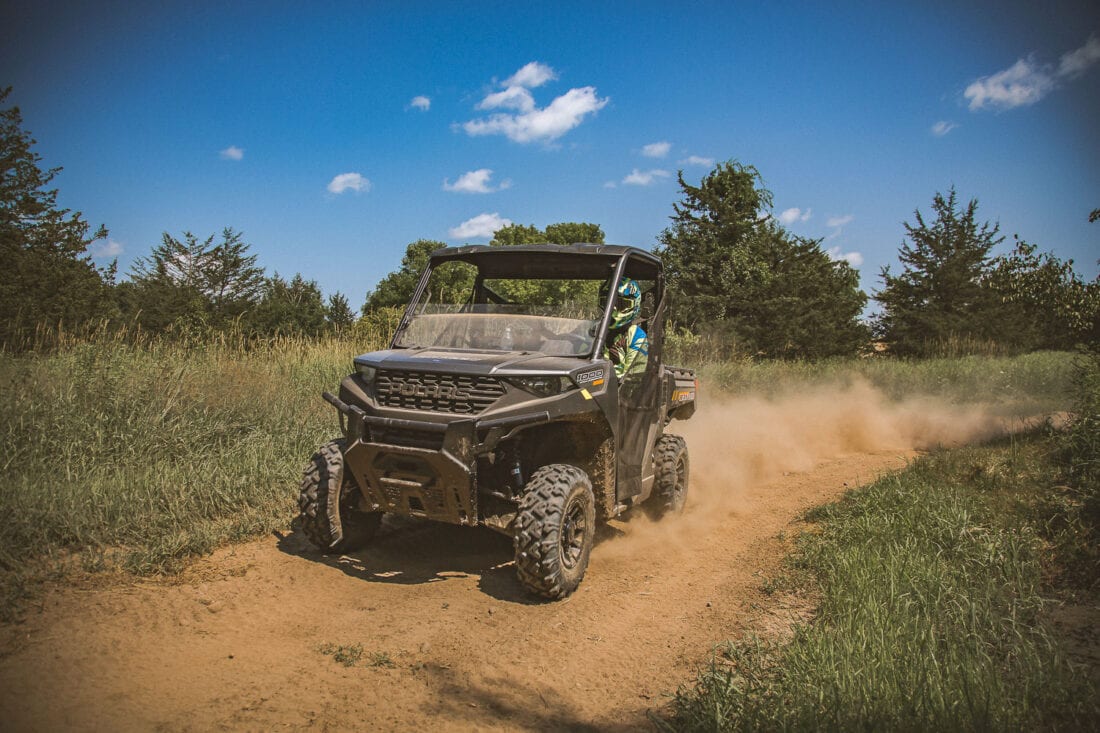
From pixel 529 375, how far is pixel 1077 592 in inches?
152

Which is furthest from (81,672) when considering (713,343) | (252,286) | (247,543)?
(252,286)

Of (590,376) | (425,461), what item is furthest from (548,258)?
(425,461)

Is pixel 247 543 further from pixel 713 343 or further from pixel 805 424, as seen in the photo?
pixel 713 343

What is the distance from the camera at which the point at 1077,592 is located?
15.3 ft

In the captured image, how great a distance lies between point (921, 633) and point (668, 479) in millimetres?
3371

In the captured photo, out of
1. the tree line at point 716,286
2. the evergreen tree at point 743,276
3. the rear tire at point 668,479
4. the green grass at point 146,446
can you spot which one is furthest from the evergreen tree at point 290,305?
the rear tire at point 668,479

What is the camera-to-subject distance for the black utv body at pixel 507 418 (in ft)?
15.3

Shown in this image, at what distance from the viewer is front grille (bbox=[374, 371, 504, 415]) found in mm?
4684

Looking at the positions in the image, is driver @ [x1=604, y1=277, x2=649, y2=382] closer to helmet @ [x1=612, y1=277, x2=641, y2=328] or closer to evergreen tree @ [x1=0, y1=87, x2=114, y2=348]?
helmet @ [x1=612, y1=277, x2=641, y2=328]

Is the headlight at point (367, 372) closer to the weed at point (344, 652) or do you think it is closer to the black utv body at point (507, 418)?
the black utv body at point (507, 418)

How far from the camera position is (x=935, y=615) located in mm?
4066

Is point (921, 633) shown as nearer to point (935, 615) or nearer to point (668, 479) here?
point (935, 615)

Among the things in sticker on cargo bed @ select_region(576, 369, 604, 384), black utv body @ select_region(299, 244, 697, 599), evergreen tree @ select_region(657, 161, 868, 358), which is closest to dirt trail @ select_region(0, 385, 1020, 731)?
black utv body @ select_region(299, 244, 697, 599)

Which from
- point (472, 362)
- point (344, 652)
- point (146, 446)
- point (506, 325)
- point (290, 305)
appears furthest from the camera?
point (290, 305)
